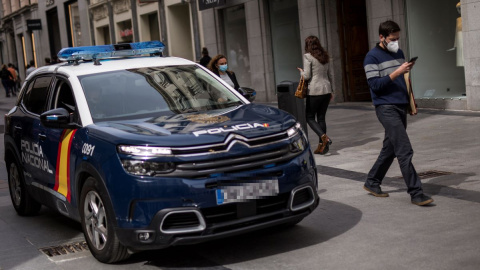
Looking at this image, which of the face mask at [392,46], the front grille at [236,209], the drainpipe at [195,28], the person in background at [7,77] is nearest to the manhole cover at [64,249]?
the front grille at [236,209]

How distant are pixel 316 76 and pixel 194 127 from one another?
602cm

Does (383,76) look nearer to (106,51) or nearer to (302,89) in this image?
(106,51)

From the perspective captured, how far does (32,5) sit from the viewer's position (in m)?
47.6

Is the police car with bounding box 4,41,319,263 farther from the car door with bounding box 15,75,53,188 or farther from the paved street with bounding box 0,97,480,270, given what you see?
the paved street with bounding box 0,97,480,270

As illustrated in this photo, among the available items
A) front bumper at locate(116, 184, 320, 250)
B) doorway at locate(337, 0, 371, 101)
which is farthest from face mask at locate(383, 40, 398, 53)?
doorway at locate(337, 0, 371, 101)

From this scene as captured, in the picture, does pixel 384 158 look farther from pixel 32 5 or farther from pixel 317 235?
pixel 32 5

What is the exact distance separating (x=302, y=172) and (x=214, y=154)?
31.3 inches

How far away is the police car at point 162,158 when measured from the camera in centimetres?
571

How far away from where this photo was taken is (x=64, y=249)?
7.00m

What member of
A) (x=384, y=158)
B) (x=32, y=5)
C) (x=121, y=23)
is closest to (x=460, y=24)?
(x=384, y=158)

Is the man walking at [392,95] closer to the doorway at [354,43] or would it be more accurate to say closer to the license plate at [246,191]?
the license plate at [246,191]

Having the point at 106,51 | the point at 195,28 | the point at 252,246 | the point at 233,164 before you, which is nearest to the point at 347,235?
the point at 252,246

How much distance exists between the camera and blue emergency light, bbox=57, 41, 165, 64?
7.87 m

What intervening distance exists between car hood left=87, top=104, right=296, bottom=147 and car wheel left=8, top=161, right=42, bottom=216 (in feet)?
7.71
